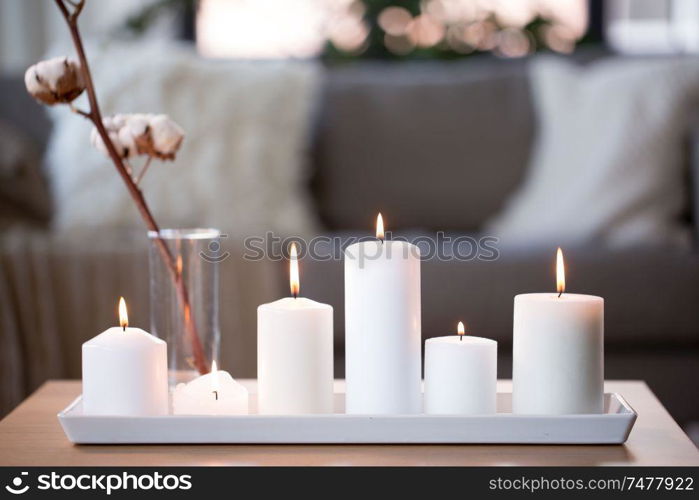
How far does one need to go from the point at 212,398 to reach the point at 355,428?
0.45ft

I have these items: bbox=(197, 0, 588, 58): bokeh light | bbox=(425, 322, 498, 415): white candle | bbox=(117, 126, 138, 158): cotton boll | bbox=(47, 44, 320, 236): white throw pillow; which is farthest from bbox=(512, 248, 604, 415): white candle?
bbox=(197, 0, 588, 58): bokeh light

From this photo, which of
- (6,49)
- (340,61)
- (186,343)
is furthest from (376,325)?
(6,49)

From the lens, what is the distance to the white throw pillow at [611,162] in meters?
2.03

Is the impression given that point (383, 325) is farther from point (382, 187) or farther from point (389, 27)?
point (389, 27)

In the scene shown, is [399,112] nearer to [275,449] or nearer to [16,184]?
[16,184]

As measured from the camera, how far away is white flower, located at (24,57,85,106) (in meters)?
0.88

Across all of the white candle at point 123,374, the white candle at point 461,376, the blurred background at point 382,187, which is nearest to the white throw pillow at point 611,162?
the blurred background at point 382,187

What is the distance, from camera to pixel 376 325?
81 cm

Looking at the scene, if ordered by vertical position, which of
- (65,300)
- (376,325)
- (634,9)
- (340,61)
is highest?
(634,9)

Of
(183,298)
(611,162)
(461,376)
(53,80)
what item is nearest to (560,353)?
(461,376)

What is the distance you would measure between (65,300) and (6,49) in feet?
6.30

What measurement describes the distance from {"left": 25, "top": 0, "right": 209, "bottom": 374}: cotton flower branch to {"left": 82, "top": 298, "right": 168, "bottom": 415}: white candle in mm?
179

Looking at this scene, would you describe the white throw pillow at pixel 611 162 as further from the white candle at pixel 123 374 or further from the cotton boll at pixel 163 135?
the white candle at pixel 123 374
